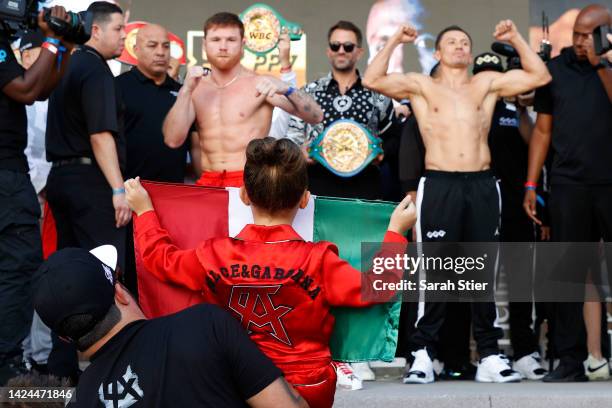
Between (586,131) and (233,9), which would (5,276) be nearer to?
(586,131)

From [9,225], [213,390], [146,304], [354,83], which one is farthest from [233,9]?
[213,390]

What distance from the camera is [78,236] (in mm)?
5199

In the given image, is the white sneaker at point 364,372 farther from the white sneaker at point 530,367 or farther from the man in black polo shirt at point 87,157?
the man in black polo shirt at point 87,157

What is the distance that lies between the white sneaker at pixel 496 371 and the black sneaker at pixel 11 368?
101 inches

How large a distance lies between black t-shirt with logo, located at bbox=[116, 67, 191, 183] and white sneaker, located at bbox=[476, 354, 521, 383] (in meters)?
2.10

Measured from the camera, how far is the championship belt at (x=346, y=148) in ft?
20.0

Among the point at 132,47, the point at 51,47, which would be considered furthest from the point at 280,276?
the point at 132,47

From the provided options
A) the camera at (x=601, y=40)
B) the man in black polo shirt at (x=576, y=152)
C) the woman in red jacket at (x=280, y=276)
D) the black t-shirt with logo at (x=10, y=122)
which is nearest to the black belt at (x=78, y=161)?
A: the black t-shirt with logo at (x=10, y=122)

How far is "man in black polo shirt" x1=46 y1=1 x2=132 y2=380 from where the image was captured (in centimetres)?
512

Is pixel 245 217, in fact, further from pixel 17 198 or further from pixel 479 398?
pixel 479 398

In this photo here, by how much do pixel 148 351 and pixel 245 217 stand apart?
3.85 ft

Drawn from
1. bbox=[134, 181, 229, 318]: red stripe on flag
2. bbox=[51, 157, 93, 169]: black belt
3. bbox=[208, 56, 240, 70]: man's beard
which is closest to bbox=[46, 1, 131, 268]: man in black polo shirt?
bbox=[51, 157, 93, 169]: black belt

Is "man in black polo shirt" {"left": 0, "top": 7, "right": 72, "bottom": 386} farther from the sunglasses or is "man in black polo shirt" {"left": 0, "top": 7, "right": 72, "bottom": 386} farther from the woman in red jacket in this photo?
the sunglasses

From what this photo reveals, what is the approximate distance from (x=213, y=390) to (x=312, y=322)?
0.76 m
